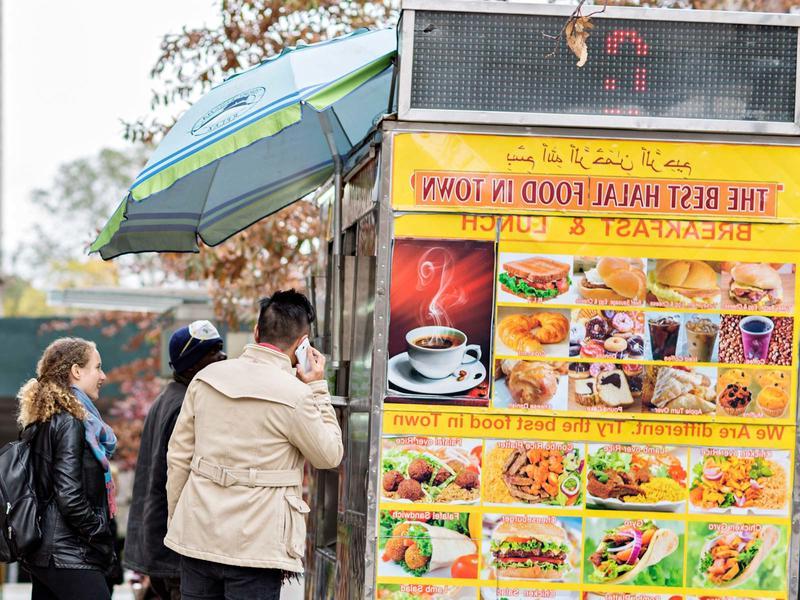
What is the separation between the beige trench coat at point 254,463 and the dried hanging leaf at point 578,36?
166 centimetres

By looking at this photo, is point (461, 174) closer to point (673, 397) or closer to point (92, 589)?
point (673, 397)

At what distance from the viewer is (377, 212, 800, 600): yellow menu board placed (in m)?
4.60

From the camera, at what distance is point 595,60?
4.75m

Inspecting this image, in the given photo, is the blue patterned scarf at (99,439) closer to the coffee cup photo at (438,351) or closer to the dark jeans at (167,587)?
the dark jeans at (167,587)

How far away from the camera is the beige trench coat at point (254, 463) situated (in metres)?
4.64

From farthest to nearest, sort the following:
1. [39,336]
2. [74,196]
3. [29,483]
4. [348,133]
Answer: [74,196]
[39,336]
[348,133]
[29,483]

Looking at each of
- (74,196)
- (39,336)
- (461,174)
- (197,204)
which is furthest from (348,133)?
(74,196)

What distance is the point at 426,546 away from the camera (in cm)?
461

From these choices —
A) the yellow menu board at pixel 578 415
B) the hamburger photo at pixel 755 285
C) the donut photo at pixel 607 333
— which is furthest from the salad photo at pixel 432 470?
the hamburger photo at pixel 755 285

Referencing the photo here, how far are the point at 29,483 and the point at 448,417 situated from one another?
7.36 feet

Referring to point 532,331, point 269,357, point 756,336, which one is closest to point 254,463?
point 269,357

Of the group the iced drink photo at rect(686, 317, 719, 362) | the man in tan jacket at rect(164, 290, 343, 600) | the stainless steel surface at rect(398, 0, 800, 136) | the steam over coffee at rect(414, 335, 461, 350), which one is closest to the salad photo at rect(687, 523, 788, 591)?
the iced drink photo at rect(686, 317, 719, 362)

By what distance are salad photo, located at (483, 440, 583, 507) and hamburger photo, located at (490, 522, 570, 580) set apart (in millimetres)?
98

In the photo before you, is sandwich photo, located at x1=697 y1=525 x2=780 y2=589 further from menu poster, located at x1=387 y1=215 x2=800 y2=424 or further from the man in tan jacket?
the man in tan jacket
